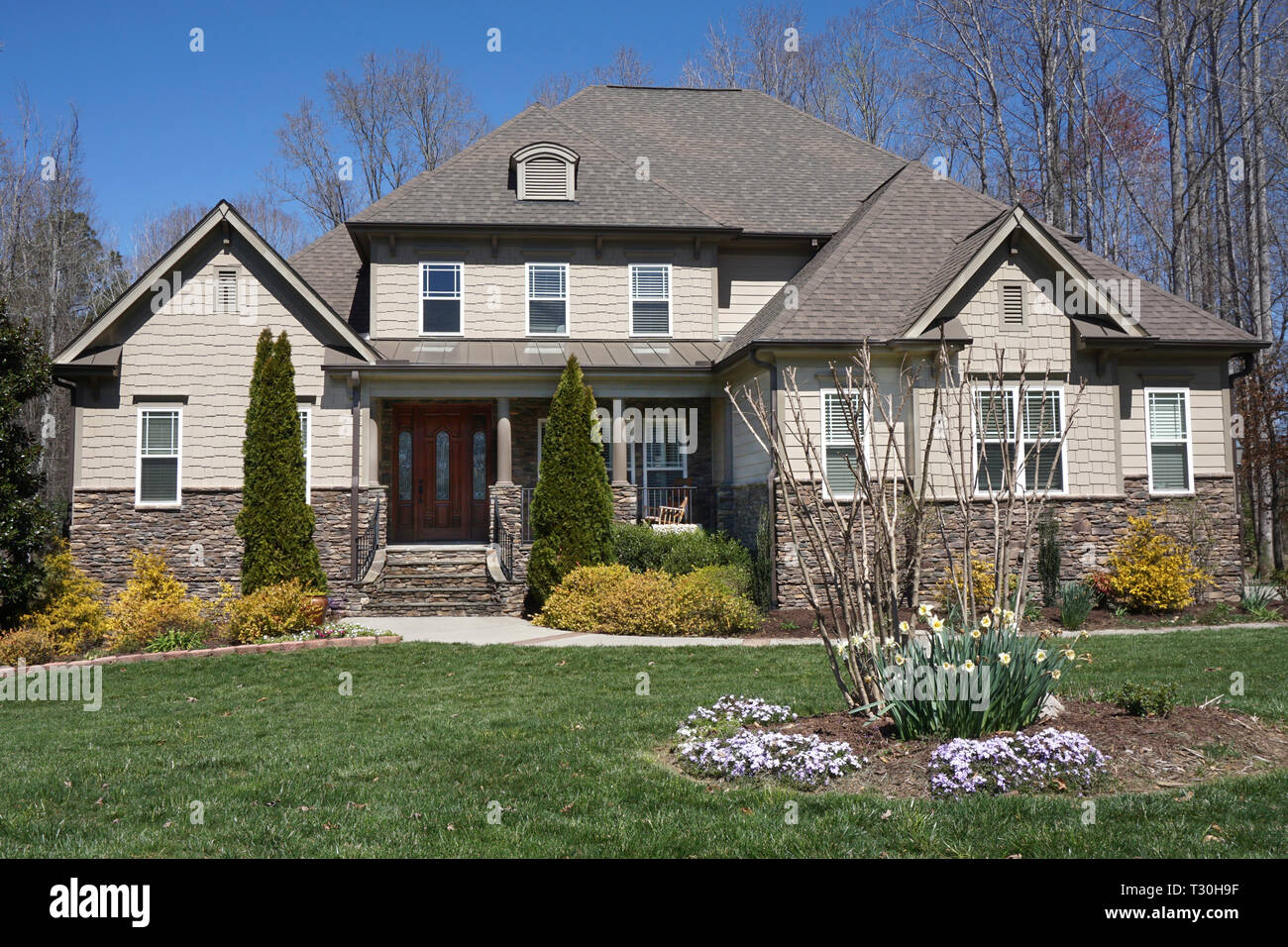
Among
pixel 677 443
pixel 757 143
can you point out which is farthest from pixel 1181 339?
pixel 757 143

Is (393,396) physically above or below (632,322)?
below

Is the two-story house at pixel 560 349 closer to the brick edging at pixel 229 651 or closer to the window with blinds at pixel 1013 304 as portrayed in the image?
the window with blinds at pixel 1013 304

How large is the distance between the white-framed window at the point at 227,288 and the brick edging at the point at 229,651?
723cm

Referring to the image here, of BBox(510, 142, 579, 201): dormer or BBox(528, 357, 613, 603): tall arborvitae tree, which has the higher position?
BBox(510, 142, 579, 201): dormer

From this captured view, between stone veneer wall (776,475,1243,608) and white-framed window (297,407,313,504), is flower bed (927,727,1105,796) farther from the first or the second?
white-framed window (297,407,313,504)

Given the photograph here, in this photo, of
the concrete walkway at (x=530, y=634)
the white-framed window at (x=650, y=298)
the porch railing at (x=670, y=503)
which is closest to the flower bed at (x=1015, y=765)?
the concrete walkway at (x=530, y=634)

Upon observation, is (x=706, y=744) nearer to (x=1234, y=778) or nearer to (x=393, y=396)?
(x=1234, y=778)

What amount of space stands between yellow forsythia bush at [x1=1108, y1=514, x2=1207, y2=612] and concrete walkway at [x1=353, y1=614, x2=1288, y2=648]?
991mm

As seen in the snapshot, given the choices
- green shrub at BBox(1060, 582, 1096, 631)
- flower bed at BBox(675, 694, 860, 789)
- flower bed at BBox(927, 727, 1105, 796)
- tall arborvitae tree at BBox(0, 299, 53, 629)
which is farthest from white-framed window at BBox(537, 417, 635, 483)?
flower bed at BBox(927, 727, 1105, 796)

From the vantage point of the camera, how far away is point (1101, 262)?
18312 millimetres

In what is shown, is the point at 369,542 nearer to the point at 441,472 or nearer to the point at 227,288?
the point at 441,472

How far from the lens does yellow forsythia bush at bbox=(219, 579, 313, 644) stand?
12.7 meters

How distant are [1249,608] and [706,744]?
11566 millimetres

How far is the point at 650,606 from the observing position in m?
13.5
